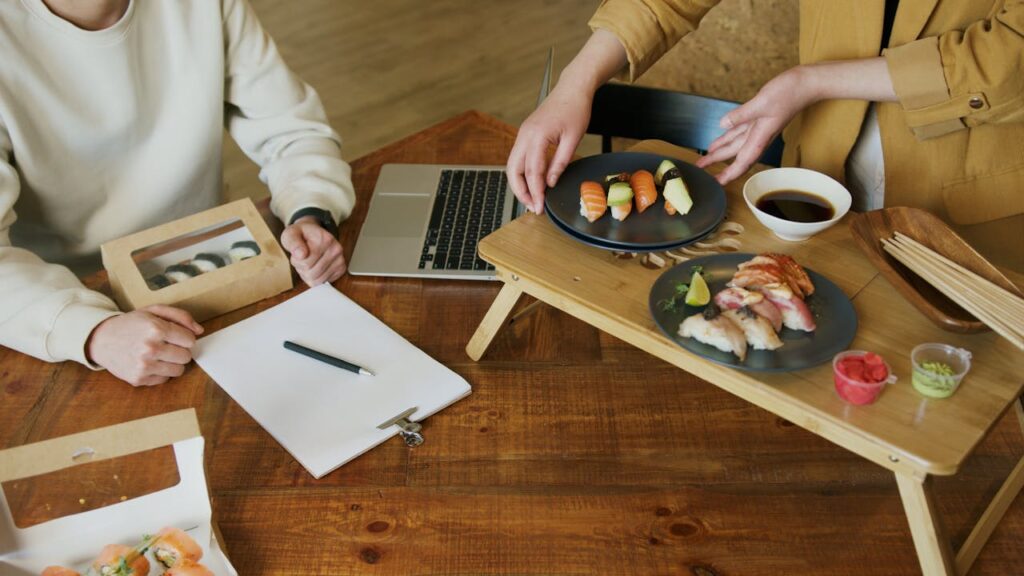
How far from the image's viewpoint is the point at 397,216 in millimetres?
1550

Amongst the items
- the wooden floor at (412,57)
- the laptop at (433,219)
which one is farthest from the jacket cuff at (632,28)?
the wooden floor at (412,57)

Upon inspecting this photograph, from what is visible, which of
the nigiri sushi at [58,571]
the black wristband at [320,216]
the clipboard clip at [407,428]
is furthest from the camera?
the black wristband at [320,216]

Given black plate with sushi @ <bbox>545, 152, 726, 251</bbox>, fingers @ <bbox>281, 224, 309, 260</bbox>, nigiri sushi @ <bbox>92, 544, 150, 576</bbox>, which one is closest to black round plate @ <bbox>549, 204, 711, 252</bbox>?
black plate with sushi @ <bbox>545, 152, 726, 251</bbox>

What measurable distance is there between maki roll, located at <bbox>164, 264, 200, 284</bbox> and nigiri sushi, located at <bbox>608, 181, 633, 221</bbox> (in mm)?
614

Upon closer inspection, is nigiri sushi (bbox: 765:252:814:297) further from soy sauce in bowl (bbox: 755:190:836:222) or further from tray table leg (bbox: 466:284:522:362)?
tray table leg (bbox: 466:284:522:362)

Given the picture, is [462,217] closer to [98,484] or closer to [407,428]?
[407,428]

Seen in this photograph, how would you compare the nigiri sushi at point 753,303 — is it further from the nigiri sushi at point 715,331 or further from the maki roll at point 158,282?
the maki roll at point 158,282

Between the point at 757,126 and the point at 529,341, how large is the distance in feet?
1.52

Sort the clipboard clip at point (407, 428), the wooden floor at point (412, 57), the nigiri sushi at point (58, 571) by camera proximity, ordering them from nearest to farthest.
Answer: the nigiri sushi at point (58, 571), the clipboard clip at point (407, 428), the wooden floor at point (412, 57)

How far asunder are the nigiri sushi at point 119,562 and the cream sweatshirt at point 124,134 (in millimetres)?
420

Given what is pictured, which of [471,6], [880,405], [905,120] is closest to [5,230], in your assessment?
[880,405]

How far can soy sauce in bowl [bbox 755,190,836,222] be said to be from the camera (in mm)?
1254

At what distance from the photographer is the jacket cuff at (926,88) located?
4.17 ft

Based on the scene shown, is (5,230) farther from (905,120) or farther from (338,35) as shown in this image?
(338,35)
